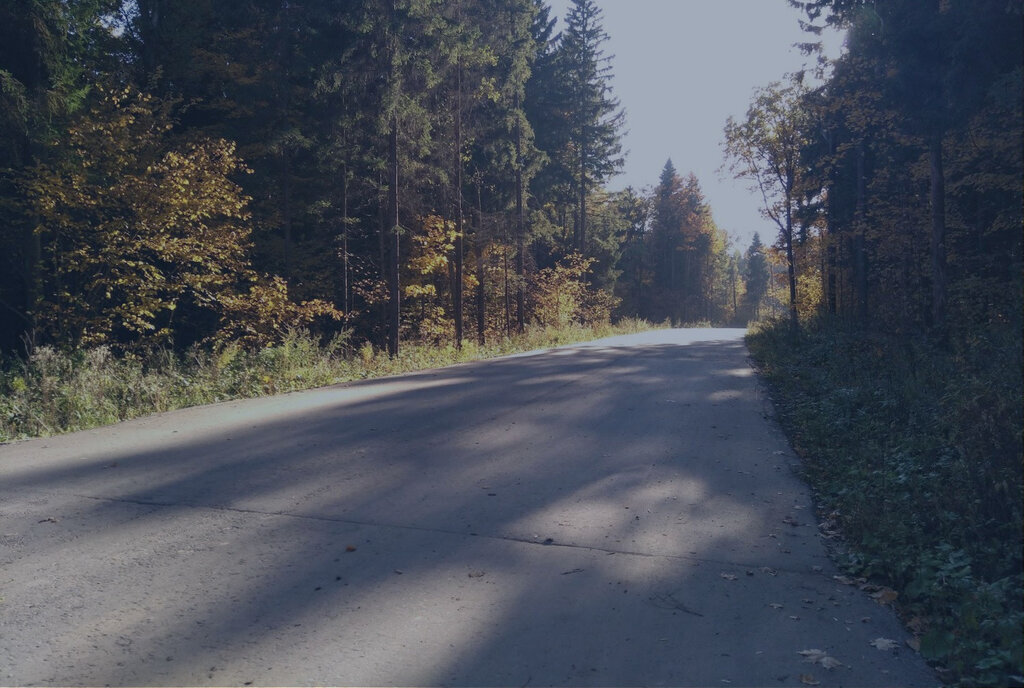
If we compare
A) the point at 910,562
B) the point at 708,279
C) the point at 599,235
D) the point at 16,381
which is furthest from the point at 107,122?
the point at 708,279

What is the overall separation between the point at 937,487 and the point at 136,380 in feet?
38.1

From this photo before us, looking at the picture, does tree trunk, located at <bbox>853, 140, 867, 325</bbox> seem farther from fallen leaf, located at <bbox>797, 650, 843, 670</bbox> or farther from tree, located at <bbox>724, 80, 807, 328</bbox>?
fallen leaf, located at <bbox>797, 650, 843, 670</bbox>

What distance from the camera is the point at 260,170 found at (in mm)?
24641

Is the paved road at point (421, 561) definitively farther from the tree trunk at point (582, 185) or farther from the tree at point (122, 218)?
the tree trunk at point (582, 185)

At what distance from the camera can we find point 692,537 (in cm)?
588

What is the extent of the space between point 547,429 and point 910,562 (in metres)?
5.00

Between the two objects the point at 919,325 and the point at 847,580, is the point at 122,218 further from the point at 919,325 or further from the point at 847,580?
the point at 919,325

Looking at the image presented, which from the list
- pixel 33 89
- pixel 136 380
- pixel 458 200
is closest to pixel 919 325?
pixel 458 200

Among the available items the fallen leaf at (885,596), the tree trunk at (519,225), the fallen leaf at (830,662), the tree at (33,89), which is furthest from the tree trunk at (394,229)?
the fallen leaf at (830,662)

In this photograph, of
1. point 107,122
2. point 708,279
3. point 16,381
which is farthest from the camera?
point 708,279

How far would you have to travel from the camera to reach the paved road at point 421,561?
12.9 ft

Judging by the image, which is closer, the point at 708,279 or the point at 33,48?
the point at 33,48

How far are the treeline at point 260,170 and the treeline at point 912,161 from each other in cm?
1106

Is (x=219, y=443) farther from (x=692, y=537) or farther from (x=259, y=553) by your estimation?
(x=692, y=537)
